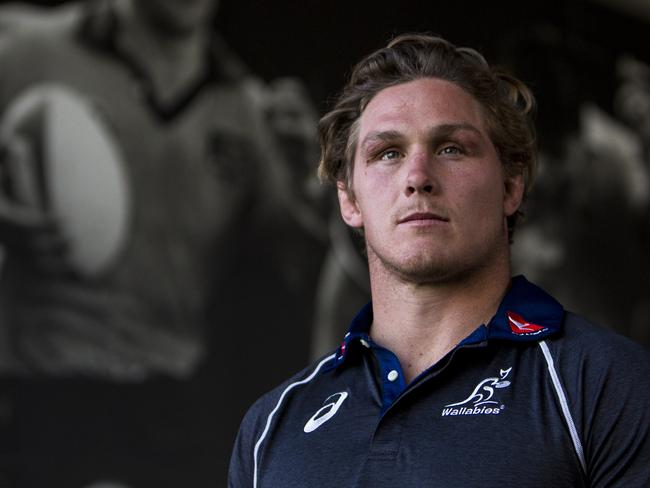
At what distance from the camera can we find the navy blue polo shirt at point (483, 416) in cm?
132

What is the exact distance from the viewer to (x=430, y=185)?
1.58m

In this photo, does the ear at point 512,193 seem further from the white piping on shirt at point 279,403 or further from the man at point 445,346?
the white piping on shirt at point 279,403

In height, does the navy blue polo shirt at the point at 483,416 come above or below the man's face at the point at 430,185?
below

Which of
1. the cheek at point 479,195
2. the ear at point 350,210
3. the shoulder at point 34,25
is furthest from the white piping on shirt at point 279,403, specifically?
the shoulder at point 34,25

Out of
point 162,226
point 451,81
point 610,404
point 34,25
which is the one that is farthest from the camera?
point 162,226

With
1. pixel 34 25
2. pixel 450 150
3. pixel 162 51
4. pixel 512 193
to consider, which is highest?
pixel 34 25

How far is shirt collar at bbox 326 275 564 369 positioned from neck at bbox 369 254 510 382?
0.03 m

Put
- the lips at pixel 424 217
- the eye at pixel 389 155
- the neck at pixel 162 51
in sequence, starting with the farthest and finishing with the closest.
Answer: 1. the neck at pixel 162 51
2. the eye at pixel 389 155
3. the lips at pixel 424 217

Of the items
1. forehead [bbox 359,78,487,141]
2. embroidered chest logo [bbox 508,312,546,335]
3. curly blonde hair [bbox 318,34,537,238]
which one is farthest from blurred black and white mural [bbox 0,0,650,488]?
embroidered chest logo [bbox 508,312,546,335]

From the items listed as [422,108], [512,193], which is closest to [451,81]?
[422,108]

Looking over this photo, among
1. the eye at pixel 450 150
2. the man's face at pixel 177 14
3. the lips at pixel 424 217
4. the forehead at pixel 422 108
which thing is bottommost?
the lips at pixel 424 217

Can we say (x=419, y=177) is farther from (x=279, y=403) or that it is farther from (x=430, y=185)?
(x=279, y=403)

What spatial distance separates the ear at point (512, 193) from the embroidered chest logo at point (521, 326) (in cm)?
22

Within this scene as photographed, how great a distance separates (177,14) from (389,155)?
166 centimetres
